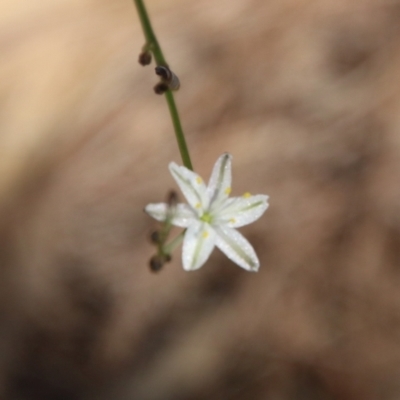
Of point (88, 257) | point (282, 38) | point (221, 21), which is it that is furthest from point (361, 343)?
point (221, 21)

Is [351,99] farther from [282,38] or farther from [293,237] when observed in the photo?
[293,237]

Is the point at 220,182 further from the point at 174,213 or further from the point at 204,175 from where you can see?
the point at 204,175

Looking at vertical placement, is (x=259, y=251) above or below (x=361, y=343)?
above

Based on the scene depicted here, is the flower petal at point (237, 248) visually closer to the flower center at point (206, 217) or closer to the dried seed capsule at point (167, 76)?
the flower center at point (206, 217)

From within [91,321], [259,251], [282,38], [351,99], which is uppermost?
[282,38]

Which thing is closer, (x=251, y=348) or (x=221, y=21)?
(x=251, y=348)

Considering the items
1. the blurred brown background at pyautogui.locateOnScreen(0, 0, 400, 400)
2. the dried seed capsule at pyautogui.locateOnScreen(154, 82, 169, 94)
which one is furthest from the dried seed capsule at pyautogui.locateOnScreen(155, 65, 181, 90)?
the blurred brown background at pyautogui.locateOnScreen(0, 0, 400, 400)

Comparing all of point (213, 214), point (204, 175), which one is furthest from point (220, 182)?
point (204, 175)
